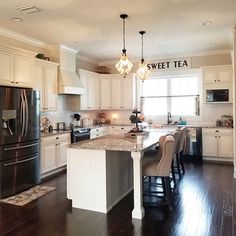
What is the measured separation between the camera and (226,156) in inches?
248

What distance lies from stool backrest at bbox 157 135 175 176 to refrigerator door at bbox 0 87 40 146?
2.46 m

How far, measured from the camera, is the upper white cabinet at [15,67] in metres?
4.23

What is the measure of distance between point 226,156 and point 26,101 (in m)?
4.94

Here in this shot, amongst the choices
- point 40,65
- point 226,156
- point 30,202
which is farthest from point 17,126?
point 226,156

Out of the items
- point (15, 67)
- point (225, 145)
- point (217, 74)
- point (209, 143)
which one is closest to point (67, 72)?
point (15, 67)

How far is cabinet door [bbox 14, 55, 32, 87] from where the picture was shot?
4.48m

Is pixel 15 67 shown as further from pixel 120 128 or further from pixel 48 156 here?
pixel 120 128

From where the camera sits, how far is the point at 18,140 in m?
4.30

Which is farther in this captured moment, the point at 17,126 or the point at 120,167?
the point at 17,126

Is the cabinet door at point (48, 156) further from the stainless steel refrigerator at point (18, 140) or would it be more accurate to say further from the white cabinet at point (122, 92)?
the white cabinet at point (122, 92)

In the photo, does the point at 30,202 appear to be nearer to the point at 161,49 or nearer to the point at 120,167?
the point at 120,167

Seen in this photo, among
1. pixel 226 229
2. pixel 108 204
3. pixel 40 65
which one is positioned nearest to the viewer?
pixel 226 229

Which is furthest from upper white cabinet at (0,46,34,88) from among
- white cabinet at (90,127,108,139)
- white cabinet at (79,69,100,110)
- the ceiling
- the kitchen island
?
white cabinet at (90,127,108,139)

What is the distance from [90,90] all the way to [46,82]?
6.32 feet
